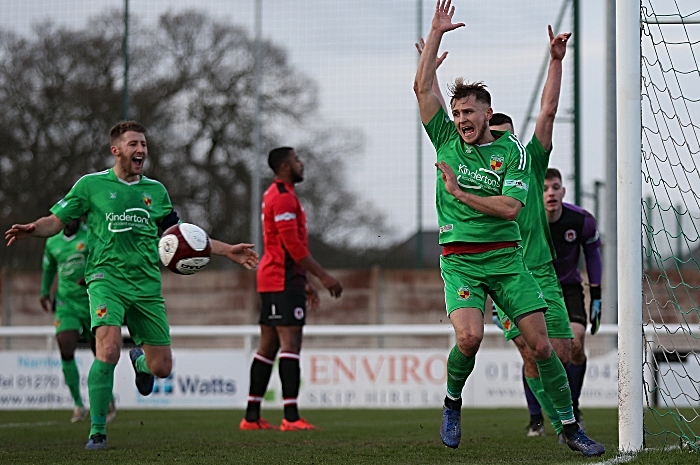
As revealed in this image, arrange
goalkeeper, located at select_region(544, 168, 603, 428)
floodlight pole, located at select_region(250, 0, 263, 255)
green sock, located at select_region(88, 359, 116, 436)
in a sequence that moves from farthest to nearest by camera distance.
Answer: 1. floodlight pole, located at select_region(250, 0, 263, 255)
2. goalkeeper, located at select_region(544, 168, 603, 428)
3. green sock, located at select_region(88, 359, 116, 436)

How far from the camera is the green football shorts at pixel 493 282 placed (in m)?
6.13

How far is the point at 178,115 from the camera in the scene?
1923 centimetres

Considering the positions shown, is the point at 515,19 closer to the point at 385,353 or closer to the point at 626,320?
the point at 385,353

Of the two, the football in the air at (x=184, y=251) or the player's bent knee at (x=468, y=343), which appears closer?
the player's bent knee at (x=468, y=343)

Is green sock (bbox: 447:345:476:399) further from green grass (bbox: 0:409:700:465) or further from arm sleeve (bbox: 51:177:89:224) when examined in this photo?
arm sleeve (bbox: 51:177:89:224)

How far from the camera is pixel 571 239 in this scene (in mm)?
8453

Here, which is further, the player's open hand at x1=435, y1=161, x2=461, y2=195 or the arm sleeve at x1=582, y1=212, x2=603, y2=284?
the arm sleeve at x1=582, y1=212, x2=603, y2=284

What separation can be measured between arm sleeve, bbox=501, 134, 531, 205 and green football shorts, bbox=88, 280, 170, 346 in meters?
2.77

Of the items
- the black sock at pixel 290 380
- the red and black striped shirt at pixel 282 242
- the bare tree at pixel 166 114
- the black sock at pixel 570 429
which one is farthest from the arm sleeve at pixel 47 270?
the bare tree at pixel 166 114

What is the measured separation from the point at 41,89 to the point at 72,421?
9.58 metres

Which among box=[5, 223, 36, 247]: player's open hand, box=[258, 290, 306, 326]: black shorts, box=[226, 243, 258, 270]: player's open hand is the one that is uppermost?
box=[5, 223, 36, 247]: player's open hand

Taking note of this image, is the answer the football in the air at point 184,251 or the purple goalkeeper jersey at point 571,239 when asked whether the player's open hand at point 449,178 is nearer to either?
the football in the air at point 184,251

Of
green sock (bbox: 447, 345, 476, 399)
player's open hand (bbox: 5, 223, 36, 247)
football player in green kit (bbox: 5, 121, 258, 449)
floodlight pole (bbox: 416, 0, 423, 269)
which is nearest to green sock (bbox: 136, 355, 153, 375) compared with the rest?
football player in green kit (bbox: 5, 121, 258, 449)

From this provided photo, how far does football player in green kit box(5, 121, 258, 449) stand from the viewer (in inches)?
286
